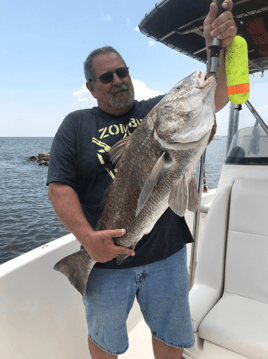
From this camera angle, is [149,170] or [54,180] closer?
[149,170]

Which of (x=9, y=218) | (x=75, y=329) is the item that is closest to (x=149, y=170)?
(x=75, y=329)

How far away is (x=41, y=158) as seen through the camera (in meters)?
48.7

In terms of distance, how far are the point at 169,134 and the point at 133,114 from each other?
0.52m

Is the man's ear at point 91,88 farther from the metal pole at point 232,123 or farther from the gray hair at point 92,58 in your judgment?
the metal pole at point 232,123

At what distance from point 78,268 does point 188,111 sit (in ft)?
3.67

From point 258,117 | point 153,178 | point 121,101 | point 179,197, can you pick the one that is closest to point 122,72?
point 121,101

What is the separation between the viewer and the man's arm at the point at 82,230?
1.35 m

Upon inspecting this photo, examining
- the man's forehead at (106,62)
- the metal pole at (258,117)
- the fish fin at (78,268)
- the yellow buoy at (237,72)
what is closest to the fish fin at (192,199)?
the yellow buoy at (237,72)

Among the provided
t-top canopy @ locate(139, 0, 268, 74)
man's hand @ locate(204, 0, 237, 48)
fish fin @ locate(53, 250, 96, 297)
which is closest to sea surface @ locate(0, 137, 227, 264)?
t-top canopy @ locate(139, 0, 268, 74)

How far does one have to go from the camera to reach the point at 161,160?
1308 millimetres

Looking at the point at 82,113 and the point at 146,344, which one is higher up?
the point at 82,113

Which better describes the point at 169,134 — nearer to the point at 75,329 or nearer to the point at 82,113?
the point at 82,113

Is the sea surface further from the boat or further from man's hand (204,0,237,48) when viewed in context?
man's hand (204,0,237,48)

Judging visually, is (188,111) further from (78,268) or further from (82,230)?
(78,268)
